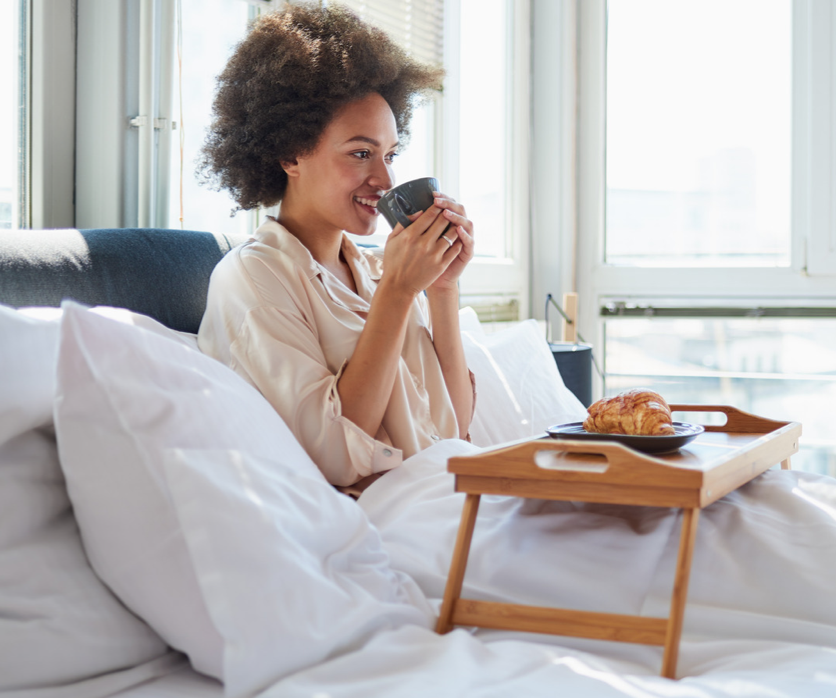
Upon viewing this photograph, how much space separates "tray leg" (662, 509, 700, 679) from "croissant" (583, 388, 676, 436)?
21cm

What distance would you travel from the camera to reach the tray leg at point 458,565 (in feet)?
2.89

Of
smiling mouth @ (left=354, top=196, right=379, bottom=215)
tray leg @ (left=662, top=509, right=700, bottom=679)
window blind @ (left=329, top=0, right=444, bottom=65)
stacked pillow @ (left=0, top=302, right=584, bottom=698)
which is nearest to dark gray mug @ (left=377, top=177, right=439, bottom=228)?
smiling mouth @ (left=354, top=196, right=379, bottom=215)

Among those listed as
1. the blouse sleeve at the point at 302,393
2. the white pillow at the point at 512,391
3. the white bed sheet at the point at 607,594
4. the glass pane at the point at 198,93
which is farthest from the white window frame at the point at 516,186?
the white bed sheet at the point at 607,594

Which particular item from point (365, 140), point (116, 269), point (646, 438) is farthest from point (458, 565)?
point (365, 140)

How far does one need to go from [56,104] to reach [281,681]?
1271mm

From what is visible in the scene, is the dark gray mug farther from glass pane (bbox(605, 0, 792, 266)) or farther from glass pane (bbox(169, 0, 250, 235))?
glass pane (bbox(605, 0, 792, 266))

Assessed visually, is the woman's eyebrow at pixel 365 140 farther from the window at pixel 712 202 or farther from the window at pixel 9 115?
the window at pixel 712 202

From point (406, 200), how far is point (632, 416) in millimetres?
466

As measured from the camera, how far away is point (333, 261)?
1.47 meters

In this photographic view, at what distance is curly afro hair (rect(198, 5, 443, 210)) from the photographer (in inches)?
53.8

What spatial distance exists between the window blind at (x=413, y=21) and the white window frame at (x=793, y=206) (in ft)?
2.53

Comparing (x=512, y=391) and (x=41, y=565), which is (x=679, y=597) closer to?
(x=41, y=565)

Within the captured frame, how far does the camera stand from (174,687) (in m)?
0.78

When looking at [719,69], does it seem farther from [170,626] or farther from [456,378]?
[170,626]
